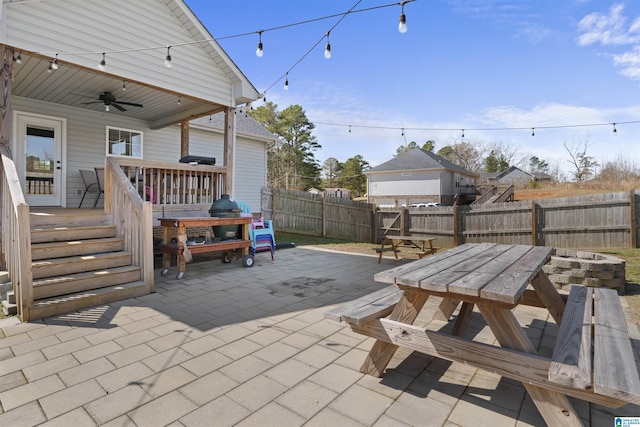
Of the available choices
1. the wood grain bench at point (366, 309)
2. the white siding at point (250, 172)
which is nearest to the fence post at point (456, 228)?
the white siding at point (250, 172)

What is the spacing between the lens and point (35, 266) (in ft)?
11.3

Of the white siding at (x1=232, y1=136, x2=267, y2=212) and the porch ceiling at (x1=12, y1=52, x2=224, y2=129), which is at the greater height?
the porch ceiling at (x1=12, y1=52, x2=224, y2=129)

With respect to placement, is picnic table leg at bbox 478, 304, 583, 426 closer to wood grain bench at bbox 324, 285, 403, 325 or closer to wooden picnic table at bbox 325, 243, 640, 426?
wooden picnic table at bbox 325, 243, 640, 426

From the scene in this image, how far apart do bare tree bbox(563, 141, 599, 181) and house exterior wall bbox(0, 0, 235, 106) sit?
31696 millimetres

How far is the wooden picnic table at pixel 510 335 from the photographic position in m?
1.35

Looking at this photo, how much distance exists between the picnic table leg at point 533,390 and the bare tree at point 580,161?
109 ft

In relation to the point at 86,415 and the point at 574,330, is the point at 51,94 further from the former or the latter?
the point at 574,330

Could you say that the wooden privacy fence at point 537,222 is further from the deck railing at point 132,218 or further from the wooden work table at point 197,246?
the deck railing at point 132,218

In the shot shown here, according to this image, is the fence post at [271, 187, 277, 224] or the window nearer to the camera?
the window

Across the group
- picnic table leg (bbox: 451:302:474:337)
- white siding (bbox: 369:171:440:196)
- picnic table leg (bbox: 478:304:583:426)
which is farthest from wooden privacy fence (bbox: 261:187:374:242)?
white siding (bbox: 369:171:440:196)

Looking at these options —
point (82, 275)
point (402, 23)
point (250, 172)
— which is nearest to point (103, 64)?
Result: point (82, 275)

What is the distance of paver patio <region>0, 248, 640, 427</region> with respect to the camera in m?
1.70

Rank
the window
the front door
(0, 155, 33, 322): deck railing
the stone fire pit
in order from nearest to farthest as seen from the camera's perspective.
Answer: (0, 155, 33, 322): deck railing, the stone fire pit, the front door, the window

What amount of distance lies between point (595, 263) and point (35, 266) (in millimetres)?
6606
